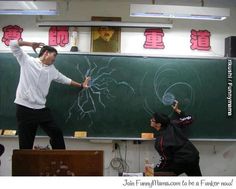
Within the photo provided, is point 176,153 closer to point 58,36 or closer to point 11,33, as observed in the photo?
point 58,36

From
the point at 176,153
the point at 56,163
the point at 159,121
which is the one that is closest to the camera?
the point at 56,163

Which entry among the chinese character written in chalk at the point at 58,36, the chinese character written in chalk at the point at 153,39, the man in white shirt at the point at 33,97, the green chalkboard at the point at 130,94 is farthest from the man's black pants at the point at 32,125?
Answer: the chinese character written in chalk at the point at 153,39

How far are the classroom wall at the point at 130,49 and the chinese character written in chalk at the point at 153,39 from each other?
0.06 m

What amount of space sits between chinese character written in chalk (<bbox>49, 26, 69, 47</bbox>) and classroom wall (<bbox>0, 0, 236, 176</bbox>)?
0.22 feet

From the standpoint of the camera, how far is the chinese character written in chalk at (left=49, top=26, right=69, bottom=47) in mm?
3727

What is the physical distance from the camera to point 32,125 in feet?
9.86

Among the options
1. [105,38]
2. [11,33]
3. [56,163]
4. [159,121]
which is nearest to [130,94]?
[159,121]

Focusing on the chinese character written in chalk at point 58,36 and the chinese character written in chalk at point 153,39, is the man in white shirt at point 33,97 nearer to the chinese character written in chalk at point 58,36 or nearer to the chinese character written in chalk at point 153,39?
the chinese character written in chalk at point 58,36

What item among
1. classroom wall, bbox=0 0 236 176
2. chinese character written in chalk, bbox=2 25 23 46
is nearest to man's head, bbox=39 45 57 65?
classroom wall, bbox=0 0 236 176

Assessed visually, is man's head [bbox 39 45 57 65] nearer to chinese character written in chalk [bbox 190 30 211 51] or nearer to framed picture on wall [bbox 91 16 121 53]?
framed picture on wall [bbox 91 16 121 53]

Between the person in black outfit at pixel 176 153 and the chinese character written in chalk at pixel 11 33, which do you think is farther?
the chinese character written in chalk at pixel 11 33

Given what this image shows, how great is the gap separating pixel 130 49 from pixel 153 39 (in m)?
0.34

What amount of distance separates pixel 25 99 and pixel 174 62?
192 cm

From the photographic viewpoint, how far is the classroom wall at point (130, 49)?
3.70 metres
